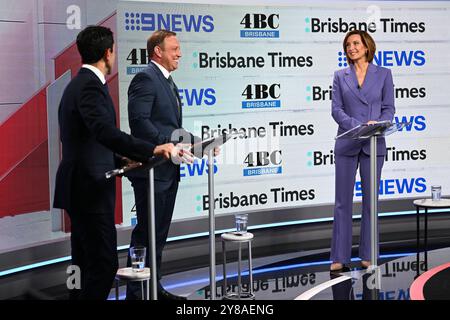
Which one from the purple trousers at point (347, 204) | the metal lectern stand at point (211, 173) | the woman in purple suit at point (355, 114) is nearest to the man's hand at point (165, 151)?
the metal lectern stand at point (211, 173)

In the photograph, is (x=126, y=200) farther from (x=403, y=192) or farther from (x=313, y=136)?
(x=403, y=192)

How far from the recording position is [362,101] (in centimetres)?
540

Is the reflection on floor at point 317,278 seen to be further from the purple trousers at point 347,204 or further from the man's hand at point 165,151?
the man's hand at point 165,151

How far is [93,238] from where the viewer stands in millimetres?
3725

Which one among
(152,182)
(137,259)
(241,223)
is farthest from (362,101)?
(152,182)

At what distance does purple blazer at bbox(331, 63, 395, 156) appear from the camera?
542 centimetres

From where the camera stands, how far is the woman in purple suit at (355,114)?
540cm

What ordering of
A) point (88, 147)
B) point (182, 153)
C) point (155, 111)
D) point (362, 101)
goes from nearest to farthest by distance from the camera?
point (182, 153) < point (88, 147) < point (155, 111) < point (362, 101)

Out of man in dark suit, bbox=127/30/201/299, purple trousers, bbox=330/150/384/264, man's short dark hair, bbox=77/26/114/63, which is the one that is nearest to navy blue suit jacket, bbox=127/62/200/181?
man in dark suit, bbox=127/30/201/299

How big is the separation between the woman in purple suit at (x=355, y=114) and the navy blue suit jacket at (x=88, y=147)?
81.7 inches

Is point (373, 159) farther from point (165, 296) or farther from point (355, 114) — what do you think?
point (165, 296)

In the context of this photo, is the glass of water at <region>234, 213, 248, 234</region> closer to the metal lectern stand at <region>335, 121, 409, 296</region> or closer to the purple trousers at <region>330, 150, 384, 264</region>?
the metal lectern stand at <region>335, 121, 409, 296</region>

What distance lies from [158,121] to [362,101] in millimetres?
1443
